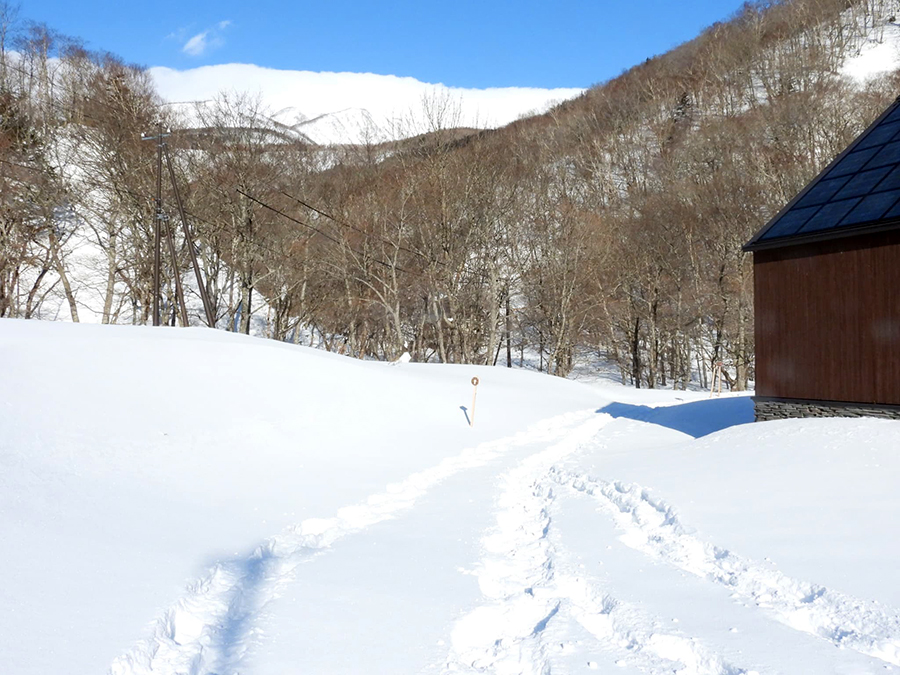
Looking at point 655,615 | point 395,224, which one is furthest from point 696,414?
point 395,224

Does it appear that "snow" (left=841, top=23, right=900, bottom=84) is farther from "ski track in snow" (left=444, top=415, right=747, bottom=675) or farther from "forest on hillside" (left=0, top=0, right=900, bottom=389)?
"ski track in snow" (left=444, top=415, right=747, bottom=675)

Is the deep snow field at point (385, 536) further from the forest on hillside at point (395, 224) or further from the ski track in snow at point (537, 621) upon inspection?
the forest on hillside at point (395, 224)

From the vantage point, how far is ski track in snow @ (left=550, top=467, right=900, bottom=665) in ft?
13.1

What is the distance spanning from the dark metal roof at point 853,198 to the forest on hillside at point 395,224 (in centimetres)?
1794

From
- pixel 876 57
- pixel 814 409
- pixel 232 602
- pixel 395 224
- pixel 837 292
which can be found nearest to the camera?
pixel 232 602

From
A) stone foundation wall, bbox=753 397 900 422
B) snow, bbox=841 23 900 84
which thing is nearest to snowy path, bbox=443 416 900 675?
stone foundation wall, bbox=753 397 900 422

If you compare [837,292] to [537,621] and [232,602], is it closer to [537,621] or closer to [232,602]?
[537,621]

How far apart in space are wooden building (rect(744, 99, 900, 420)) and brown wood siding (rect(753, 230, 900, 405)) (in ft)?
0.06

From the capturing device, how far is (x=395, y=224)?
31.8 meters

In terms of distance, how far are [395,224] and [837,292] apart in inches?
914

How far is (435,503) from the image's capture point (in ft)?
26.4

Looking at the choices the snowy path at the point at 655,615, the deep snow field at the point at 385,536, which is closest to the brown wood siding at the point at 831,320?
the deep snow field at the point at 385,536

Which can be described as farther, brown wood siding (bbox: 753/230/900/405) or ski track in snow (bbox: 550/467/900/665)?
brown wood siding (bbox: 753/230/900/405)

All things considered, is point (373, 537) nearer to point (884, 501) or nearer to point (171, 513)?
point (171, 513)
